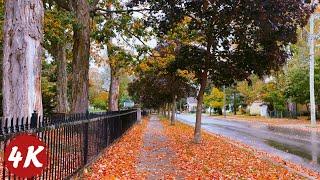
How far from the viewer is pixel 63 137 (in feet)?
25.3

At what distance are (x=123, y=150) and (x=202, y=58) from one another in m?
5.04

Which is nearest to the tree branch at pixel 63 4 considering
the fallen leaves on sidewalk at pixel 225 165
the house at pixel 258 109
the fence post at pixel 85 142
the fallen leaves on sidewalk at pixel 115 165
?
the fallen leaves on sidewalk at pixel 115 165

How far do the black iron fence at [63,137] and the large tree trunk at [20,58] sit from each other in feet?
1.16

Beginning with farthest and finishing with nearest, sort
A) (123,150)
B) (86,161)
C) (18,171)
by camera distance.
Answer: (123,150)
(86,161)
(18,171)

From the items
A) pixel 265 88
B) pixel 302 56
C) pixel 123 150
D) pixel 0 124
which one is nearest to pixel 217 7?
pixel 123 150

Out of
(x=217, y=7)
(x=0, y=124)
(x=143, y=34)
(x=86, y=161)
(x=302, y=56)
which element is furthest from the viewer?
(x=302, y=56)

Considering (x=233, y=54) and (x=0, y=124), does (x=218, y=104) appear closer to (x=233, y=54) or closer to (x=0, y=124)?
(x=233, y=54)

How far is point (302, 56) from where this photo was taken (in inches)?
1930

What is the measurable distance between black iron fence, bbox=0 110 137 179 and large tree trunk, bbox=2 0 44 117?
0.35 m

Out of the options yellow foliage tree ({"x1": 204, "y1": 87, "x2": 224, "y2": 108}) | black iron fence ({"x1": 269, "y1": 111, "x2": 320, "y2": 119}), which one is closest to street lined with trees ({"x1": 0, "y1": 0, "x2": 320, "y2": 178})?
black iron fence ({"x1": 269, "y1": 111, "x2": 320, "y2": 119})

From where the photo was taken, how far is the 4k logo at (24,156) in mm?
4105

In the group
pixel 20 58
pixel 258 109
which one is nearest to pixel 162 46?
pixel 20 58

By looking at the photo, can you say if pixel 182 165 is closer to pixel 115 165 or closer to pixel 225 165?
pixel 225 165

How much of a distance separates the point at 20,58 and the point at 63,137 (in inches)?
73.1
